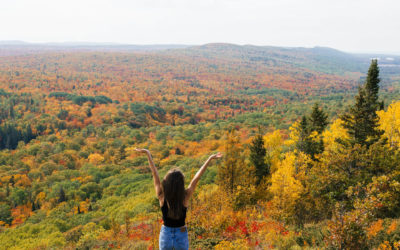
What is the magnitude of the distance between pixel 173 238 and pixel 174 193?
0.61 metres

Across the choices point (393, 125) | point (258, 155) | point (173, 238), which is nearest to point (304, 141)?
point (258, 155)

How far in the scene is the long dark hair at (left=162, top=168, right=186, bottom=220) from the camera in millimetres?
3060

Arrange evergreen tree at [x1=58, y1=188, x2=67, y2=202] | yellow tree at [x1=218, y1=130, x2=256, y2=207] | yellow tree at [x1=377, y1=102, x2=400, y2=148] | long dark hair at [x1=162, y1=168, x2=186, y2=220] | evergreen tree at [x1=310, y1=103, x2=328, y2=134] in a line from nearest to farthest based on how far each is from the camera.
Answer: long dark hair at [x1=162, y1=168, x2=186, y2=220] → yellow tree at [x1=218, y1=130, x2=256, y2=207] → yellow tree at [x1=377, y1=102, x2=400, y2=148] → evergreen tree at [x1=310, y1=103, x2=328, y2=134] → evergreen tree at [x1=58, y1=188, x2=67, y2=202]

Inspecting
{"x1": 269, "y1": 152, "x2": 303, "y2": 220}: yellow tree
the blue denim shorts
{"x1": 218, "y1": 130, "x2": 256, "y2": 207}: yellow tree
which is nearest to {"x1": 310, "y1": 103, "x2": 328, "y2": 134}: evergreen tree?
{"x1": 218, "y1": 130, "x2": 256, "y2": 207}: yellow tree

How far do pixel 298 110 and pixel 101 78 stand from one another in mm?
157059

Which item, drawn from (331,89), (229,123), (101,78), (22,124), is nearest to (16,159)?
(22,124)

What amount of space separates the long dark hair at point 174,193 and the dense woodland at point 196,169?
855 mm

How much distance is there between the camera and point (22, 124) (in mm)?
90375

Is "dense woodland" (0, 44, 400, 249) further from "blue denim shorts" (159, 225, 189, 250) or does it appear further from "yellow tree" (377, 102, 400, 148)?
"blue denim shorts" (159, 225, 189, 250)

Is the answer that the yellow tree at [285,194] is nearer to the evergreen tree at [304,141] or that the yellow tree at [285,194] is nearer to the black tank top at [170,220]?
Answer: the evergreen tree at [304,141]

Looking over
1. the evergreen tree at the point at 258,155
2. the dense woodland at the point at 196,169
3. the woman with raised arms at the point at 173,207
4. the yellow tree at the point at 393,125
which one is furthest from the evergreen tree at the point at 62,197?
the woman with raised arms at the point at 173,207

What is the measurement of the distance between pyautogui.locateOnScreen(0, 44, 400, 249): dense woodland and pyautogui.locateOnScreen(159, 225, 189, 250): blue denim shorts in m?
1.37

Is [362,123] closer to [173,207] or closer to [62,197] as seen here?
[173,207]

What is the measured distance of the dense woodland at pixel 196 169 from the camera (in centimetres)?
1105
